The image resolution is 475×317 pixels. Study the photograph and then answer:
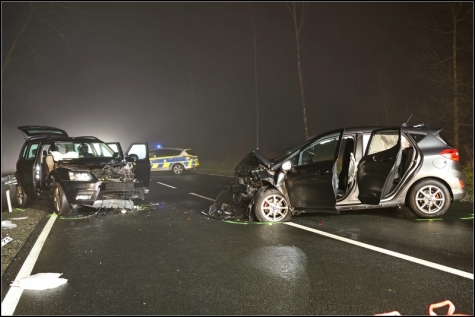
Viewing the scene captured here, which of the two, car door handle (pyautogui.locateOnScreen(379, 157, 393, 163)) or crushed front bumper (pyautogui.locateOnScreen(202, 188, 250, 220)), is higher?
car door handle (pyautogui.locateOnScreen(379, 157, 393, 163))

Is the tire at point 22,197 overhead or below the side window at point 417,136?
below

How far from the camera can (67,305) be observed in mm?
3570

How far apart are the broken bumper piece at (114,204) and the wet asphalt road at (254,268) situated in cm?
103

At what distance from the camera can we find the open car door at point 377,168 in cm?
673

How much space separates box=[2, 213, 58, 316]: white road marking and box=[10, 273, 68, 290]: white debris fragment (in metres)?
0.10

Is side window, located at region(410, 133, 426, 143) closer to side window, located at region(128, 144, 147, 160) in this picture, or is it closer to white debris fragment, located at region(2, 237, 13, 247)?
white debris fragment, located at region(2, 237, 13, 247)

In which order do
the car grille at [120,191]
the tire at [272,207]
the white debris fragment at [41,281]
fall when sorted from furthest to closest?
the car grille at [120,191] < the tire at [272,207] < the white debris fragment at [41,281]

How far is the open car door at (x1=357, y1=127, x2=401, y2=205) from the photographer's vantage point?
673 cm

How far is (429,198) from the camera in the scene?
688 centimetres

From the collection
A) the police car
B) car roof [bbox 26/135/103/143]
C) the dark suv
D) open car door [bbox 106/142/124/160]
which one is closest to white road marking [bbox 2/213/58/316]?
the dark suv

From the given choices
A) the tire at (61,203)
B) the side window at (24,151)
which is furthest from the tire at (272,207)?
the side window at (24,151)

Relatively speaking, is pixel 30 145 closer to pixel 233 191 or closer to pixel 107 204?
pixel 107 204

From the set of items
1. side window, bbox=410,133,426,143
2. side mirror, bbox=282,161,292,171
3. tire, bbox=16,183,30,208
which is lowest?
tire, bbox=16,183,30,208

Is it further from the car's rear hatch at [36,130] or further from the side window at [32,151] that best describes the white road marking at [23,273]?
the car's rear hatch at [36,130]
